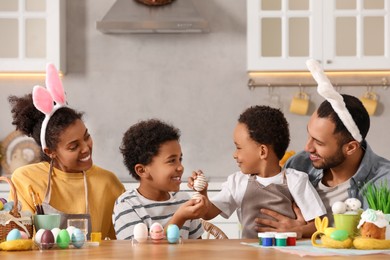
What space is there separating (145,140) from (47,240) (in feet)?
2.68

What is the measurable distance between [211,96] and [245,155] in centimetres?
290

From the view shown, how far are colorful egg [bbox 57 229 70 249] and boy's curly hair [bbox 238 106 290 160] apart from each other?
846 millimetres

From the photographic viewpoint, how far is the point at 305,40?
5617mm

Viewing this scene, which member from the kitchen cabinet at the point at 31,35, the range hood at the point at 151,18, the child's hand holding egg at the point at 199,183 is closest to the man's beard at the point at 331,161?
the child's hand holding egg at the point at 199,183

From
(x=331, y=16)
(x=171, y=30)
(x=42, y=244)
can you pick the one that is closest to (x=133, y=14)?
(x=171, y=30)

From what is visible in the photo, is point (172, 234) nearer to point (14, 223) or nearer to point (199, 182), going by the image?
point (199, 182)

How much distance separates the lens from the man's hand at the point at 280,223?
2.75 metres

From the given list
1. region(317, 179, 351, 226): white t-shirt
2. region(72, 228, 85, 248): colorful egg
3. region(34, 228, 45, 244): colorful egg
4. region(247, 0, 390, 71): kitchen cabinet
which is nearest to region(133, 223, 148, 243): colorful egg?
region(72, 228, 85, 248): colorful egg

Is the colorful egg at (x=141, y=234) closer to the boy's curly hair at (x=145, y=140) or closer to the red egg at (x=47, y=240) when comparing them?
the red egg at (x=47, y=240)

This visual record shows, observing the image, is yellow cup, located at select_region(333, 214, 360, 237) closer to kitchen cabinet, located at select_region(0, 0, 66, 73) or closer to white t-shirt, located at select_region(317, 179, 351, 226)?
white t-shirt, located at select_region(317, 179, 351, 226)

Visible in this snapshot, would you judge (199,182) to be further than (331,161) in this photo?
No

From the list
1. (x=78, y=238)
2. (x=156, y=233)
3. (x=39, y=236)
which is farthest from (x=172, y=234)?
(x=39, y=236)

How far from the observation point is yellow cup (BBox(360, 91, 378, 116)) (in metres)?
5.70

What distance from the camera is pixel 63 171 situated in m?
3.17
